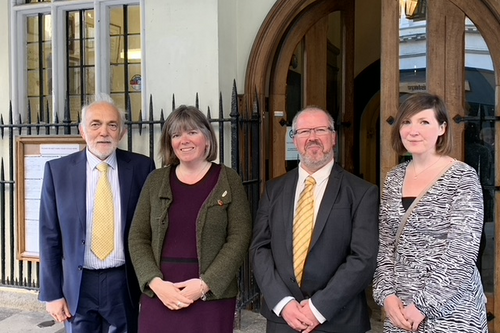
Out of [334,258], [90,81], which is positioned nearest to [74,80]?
[90,81]

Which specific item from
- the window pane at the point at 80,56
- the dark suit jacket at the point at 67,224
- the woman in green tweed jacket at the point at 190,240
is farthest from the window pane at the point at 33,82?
the woman in green tweed jacket at the point at 190,240

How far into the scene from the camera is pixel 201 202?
103 inches

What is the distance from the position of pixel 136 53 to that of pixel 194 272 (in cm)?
292

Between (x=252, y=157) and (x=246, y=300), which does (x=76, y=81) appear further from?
(x=246, y=300)

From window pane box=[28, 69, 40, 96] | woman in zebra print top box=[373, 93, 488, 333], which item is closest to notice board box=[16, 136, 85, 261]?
window pane box=[28, 69, 40, 96]

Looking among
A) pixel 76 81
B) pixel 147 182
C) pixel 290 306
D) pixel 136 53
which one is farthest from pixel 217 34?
pixel 290 306

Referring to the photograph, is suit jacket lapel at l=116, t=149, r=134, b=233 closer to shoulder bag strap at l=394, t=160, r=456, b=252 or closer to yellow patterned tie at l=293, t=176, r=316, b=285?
yellow patterned tie at l=293, t=176, r=316, b=285

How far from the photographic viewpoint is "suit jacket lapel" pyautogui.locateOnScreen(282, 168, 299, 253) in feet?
8.27

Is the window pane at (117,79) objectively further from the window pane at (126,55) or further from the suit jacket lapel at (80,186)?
the suit jacket lapel at (80,186)

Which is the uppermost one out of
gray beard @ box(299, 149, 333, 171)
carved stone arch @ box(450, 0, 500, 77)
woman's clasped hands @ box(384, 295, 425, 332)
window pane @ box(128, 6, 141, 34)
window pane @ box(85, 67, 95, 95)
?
window pane @ box(128, 6, 141, 34)

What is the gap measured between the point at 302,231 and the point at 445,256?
64cm

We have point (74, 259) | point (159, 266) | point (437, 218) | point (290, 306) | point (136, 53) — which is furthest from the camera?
point (136, 53)

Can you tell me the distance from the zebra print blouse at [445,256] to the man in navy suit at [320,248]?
0.58 feet

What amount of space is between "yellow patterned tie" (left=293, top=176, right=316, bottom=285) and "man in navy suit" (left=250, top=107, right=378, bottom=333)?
0.04ft
